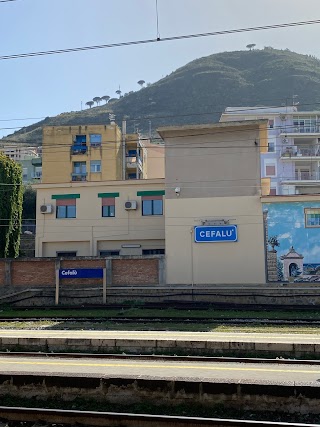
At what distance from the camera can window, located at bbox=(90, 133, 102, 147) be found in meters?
63.3

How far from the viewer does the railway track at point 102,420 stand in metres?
7.66

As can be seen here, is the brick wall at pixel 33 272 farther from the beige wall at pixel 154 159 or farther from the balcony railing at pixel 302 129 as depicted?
the beige wall at pixel 154 159

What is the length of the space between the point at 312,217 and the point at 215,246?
6287 mm

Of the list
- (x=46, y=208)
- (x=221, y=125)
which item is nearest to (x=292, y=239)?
(x=221, y=125)

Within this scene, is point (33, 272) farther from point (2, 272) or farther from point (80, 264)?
point (80, 264)

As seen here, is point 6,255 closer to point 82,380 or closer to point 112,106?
point 82,380

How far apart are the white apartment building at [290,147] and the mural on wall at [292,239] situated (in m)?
30.9

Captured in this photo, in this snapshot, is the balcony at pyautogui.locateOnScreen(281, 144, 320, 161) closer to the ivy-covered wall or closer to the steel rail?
the ivy-covered wall

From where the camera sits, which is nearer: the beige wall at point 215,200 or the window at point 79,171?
the beige wall at point 215,200

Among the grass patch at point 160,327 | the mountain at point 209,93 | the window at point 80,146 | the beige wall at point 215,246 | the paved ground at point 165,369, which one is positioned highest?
the mountain at point 209,93

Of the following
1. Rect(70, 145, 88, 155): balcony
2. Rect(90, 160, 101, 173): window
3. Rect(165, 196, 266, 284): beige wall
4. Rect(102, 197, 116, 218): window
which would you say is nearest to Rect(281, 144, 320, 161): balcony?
Rect(90, 160, 101, 173): window

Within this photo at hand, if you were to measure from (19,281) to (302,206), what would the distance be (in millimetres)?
18769

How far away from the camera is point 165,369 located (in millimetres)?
11312

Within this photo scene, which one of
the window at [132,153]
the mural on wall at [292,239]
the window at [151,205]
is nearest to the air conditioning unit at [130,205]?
the window at [151,205]
